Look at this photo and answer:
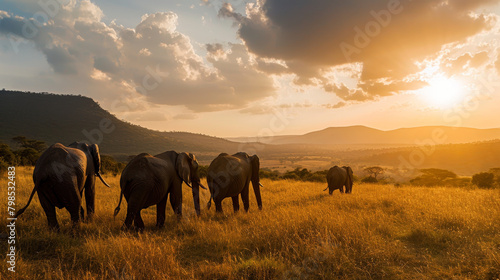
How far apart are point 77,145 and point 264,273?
6.57 m

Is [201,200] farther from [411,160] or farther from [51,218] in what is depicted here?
[411,160]

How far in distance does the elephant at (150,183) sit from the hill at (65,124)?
8507 centimetres

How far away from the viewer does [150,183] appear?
617cm

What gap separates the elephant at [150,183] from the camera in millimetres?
6089

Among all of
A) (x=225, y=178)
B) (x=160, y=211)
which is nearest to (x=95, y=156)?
(x=160, y=211)

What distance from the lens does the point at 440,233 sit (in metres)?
6.66

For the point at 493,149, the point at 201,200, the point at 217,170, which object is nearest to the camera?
the point at 217,170

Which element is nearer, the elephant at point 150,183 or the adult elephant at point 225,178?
the elephant at point 150,183

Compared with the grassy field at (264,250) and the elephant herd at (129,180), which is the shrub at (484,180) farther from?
the elephant herd at (129,180)

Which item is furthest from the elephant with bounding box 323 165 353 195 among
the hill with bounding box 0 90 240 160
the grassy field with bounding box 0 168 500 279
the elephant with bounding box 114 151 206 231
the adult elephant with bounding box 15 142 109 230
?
the hill with bounding box 0 90 240 160

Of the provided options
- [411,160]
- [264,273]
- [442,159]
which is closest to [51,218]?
[264,273]

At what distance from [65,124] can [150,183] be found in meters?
119

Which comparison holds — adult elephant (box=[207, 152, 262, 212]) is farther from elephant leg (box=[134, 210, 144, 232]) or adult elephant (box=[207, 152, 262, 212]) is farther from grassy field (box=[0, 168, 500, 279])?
elephant leg (box=[134, 210, 144, 232])

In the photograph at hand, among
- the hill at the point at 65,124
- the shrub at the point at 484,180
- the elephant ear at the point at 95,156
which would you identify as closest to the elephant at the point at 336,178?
the elephant ear at the point at 95,156
